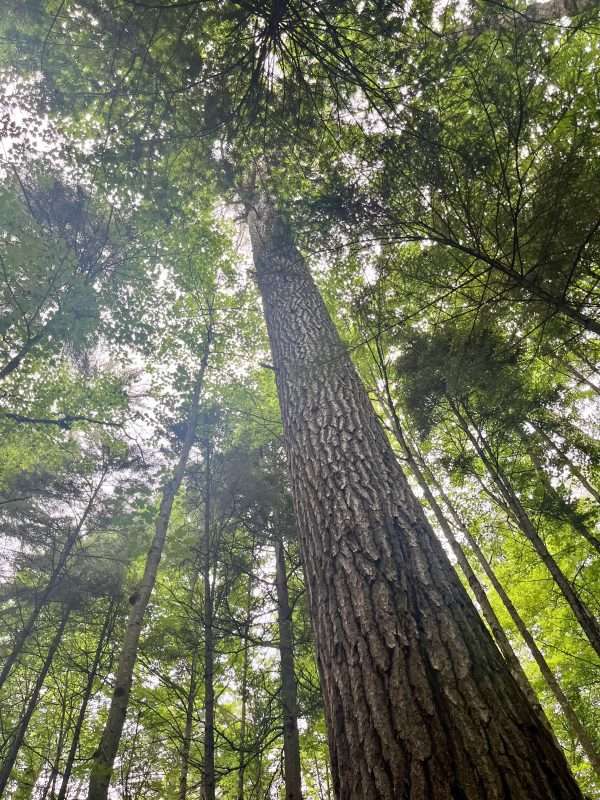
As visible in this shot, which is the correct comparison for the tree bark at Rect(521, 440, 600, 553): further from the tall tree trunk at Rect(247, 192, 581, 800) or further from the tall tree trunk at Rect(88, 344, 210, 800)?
the tall tree trunk at Rect(88, 344, 210, 800)

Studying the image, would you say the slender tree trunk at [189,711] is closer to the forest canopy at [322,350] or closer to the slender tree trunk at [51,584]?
the forest canopy at [322,350]

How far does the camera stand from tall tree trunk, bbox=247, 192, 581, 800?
1169 mm

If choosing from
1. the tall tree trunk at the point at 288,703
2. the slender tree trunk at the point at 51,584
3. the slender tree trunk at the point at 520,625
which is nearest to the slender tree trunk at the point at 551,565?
the slender tree trunk at the point at 520,625

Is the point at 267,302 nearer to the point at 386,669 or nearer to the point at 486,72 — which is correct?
the point at 486,72

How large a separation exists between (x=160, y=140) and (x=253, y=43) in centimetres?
110

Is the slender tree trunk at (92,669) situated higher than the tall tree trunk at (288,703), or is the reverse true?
the slender tree trunk at (92,669)

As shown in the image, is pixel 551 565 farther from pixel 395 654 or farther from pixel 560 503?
pixel 395 654

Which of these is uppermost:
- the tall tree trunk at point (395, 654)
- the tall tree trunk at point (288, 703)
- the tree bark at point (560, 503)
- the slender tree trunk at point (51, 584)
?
the slender tree trunk at point (51, 584)

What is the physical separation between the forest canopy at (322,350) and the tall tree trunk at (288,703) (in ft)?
0.17

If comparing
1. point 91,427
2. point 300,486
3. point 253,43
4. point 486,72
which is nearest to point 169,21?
point 253,43

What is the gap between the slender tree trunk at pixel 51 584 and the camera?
721 centimetres

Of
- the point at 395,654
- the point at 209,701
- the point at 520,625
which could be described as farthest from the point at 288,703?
the point at 395,654

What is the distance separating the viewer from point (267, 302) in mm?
4488

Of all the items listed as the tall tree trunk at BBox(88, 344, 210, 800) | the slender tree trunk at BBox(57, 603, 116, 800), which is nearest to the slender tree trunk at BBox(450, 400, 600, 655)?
the tall tree trunk at BBox(88, 344, 210, 800)
